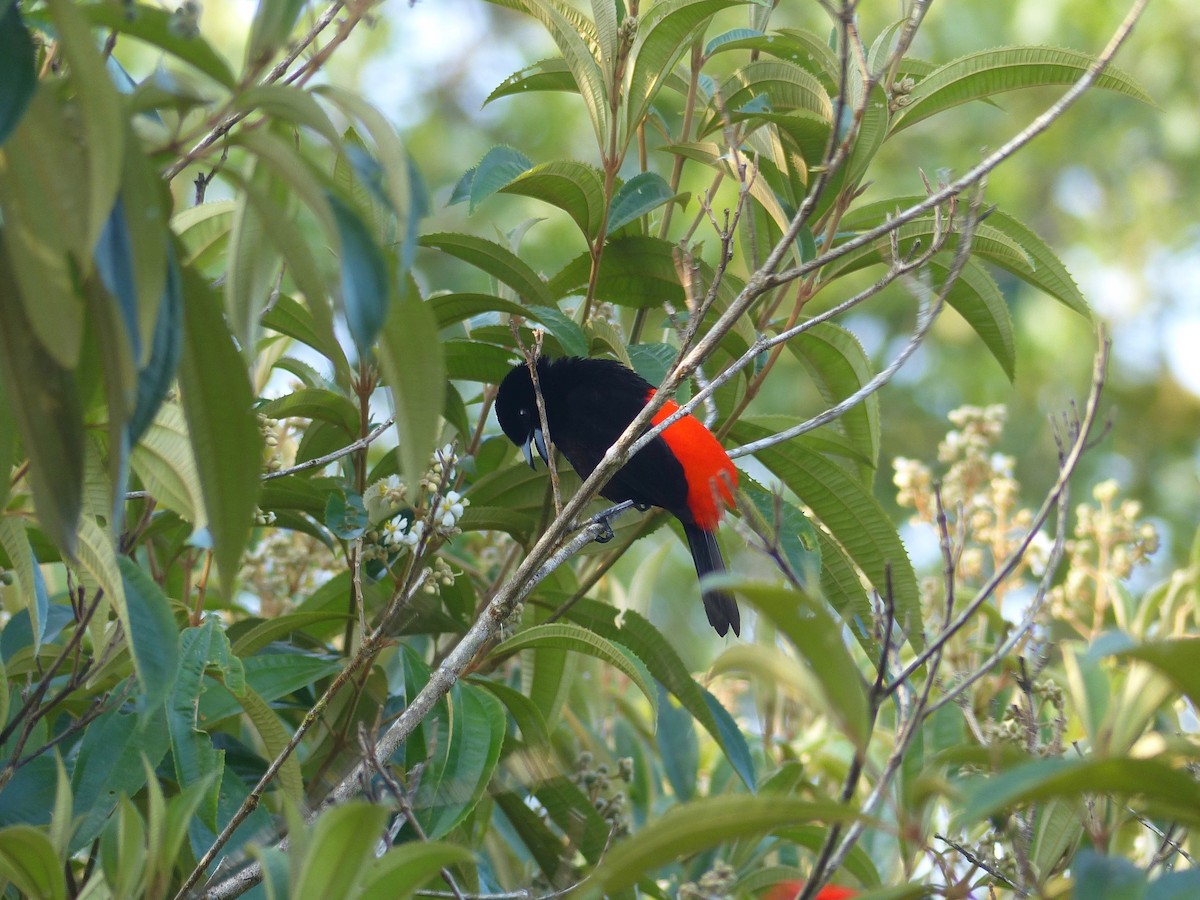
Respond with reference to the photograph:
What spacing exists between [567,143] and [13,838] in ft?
28.6

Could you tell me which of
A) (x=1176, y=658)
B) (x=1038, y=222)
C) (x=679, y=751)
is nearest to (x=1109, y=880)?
(x=1176, y=658)

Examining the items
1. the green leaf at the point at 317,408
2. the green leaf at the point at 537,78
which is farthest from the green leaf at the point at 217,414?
the green leaf at the point at 537,78

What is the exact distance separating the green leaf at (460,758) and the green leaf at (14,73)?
1.23 m

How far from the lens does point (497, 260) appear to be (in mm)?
2533

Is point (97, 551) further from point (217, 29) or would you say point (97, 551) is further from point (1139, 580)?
point (217, 29)

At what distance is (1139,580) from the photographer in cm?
753

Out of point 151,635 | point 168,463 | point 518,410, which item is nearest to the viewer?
point 151,635

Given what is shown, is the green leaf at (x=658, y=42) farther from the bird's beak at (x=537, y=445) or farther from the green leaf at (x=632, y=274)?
the bird's beak at (x=537, y=445)

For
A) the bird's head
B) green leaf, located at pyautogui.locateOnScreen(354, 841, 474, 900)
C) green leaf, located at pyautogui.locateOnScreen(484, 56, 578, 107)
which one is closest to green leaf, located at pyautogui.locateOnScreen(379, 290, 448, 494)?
green leaf, located at pyautogui.locateOnScreen(354, 841, 474, 900)

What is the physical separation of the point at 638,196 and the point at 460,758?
49.9 inches

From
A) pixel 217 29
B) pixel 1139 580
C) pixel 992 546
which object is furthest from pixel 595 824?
pixel 217 29

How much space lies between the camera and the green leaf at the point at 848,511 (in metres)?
2.54

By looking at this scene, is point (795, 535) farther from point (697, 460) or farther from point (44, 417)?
point (44, 417)

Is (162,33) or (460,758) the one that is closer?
(162,33)
